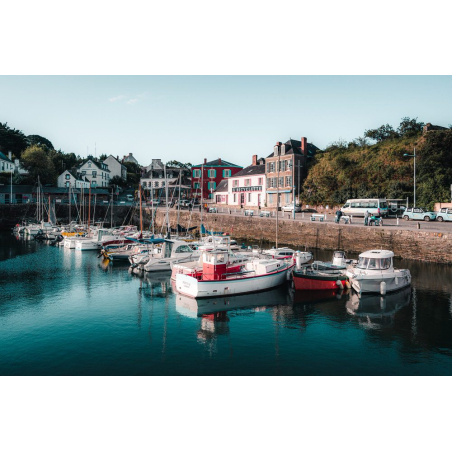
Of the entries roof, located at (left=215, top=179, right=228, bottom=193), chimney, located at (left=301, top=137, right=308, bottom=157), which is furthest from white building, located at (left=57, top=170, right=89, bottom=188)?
chimney, located at (left=301, top=137, right=308, bottom=157)

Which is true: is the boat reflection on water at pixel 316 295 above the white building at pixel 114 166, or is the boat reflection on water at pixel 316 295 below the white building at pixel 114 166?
below

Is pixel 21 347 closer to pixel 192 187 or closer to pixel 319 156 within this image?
pixel 319 156

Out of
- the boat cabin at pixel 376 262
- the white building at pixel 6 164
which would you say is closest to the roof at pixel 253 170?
the boat cabin at pixel 376 262

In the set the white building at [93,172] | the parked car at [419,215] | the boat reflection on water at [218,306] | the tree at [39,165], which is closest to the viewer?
the boat reflection on water at [218,306]

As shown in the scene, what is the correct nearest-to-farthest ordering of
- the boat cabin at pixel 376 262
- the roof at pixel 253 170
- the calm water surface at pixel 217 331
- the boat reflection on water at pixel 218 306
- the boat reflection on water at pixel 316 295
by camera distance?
the calm water surface at pixel 217 331 → the boat reflection on water at pixel 218 306 → the boat reflection on water at pixel 316 295 → the boat cabin at pixel 376 262 → the roof at pixel 253 170

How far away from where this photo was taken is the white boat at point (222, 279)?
20875 mm

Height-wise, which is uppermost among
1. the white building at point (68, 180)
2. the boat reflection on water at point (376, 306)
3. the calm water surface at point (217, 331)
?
the white building at point (68, 180)

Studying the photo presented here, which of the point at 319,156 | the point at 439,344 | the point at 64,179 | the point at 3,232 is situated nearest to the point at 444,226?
the point at 439,344

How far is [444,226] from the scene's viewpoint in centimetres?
3319

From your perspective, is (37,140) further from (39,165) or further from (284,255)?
(284,255)

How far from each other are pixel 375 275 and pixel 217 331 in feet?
33.7

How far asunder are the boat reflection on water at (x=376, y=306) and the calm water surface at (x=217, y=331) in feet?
0.17

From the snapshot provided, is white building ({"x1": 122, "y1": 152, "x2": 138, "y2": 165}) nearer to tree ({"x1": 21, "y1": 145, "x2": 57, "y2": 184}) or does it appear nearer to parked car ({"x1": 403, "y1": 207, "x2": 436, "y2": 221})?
tree ({"x1": 21, "y1": 145, "x2": 57, "y2": 184})

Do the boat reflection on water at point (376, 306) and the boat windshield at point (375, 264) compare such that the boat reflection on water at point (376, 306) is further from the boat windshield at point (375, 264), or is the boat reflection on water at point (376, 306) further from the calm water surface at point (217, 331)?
the boat windshield at point (375, 264)
